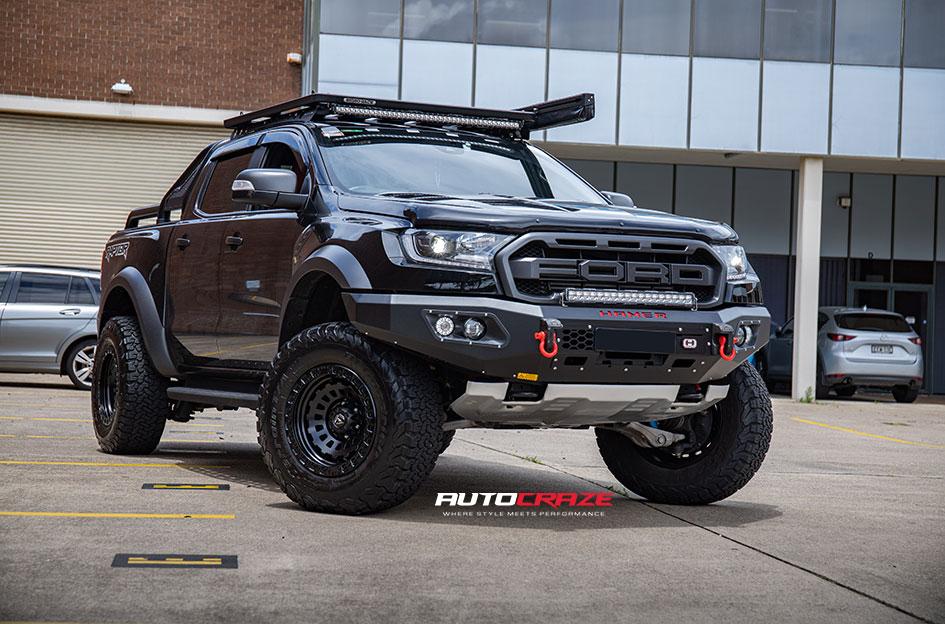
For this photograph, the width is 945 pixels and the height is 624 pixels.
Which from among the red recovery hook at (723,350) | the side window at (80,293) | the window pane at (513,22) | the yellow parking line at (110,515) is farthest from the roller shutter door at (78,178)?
the red recovery hook at (723,350)

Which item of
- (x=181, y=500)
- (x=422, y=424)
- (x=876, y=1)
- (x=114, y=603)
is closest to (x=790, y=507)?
(x=422, y=424)

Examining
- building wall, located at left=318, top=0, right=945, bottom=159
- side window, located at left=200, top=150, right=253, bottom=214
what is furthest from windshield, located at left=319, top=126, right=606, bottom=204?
building wall, located at left=318, top=0, right=945, bottom=159

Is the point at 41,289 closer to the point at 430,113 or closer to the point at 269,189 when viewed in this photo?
the point at 430,113

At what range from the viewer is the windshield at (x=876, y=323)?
22.0 meters

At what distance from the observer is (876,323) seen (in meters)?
22.1

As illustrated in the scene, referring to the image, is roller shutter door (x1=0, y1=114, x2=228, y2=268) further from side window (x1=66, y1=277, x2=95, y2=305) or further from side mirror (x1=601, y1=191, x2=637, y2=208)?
side mirror (x1=601, y1=191, x2=637, y2=208)

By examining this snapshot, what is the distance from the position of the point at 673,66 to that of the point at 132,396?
635 inches

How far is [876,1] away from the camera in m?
23.5

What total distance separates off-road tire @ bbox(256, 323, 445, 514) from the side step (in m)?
0.88

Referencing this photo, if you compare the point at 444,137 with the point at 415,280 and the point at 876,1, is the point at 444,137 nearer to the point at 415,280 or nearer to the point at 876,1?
the point at 415,280

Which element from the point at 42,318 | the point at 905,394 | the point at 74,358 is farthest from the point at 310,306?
the point at 905,394

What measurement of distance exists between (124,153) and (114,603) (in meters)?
22.2

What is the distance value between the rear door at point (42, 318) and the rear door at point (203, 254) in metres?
9.52

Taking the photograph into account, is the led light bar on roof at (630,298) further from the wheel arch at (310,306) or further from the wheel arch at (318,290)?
the wheel arch at (310,306)
